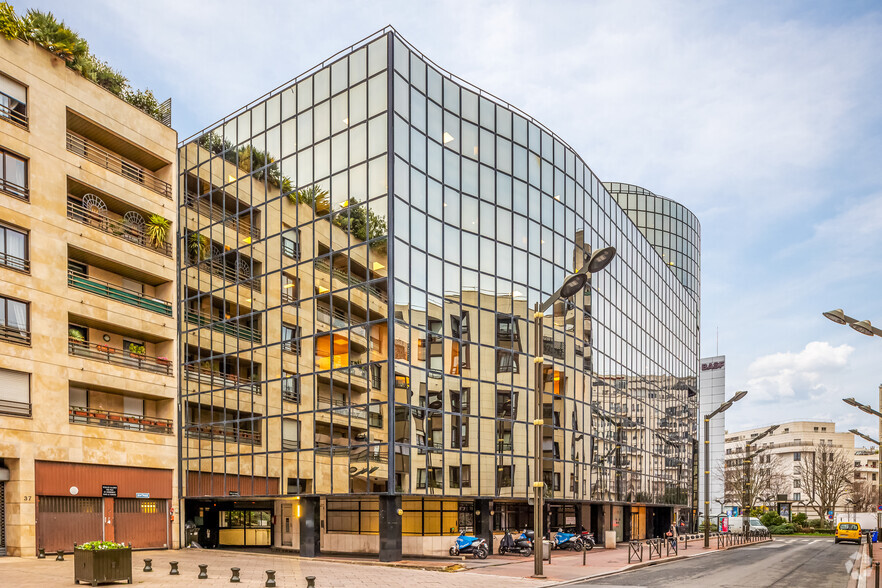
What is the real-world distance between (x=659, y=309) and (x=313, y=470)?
43807 mm

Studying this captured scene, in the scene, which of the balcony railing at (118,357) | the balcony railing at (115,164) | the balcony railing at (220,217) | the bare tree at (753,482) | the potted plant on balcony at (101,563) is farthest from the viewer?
the bare tree at (753,482)

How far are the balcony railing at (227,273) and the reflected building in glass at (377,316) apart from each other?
4.6 inches

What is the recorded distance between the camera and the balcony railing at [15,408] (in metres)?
34.6

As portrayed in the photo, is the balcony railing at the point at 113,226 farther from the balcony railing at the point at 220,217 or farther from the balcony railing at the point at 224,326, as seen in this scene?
the balcony railing at the point at 224,326

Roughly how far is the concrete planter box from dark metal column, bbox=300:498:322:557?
48.3ft

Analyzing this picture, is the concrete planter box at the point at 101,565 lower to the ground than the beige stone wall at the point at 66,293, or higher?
lower

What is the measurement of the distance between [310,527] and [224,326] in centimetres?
1280

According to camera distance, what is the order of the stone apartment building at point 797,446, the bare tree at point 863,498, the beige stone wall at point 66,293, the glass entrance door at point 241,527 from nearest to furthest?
the beige stone wall at point 66,293 → the glass entrance door at point 241,527 → the bare tree at point 863,498 → the stone apartment building at point 797,446

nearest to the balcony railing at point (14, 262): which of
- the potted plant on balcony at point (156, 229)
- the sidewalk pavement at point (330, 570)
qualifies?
the potted plant on balcony at point (156, 229)

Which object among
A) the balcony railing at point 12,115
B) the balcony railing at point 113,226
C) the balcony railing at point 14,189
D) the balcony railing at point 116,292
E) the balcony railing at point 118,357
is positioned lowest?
the balcony railing at point 118,357

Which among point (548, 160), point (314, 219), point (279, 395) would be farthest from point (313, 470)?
point (548, 160)

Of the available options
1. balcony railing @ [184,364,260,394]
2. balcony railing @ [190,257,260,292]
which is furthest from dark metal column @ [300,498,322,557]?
balcony railing @ [190,257,260,292]

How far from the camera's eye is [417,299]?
122 ft

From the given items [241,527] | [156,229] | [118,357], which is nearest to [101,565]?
[118,357]
